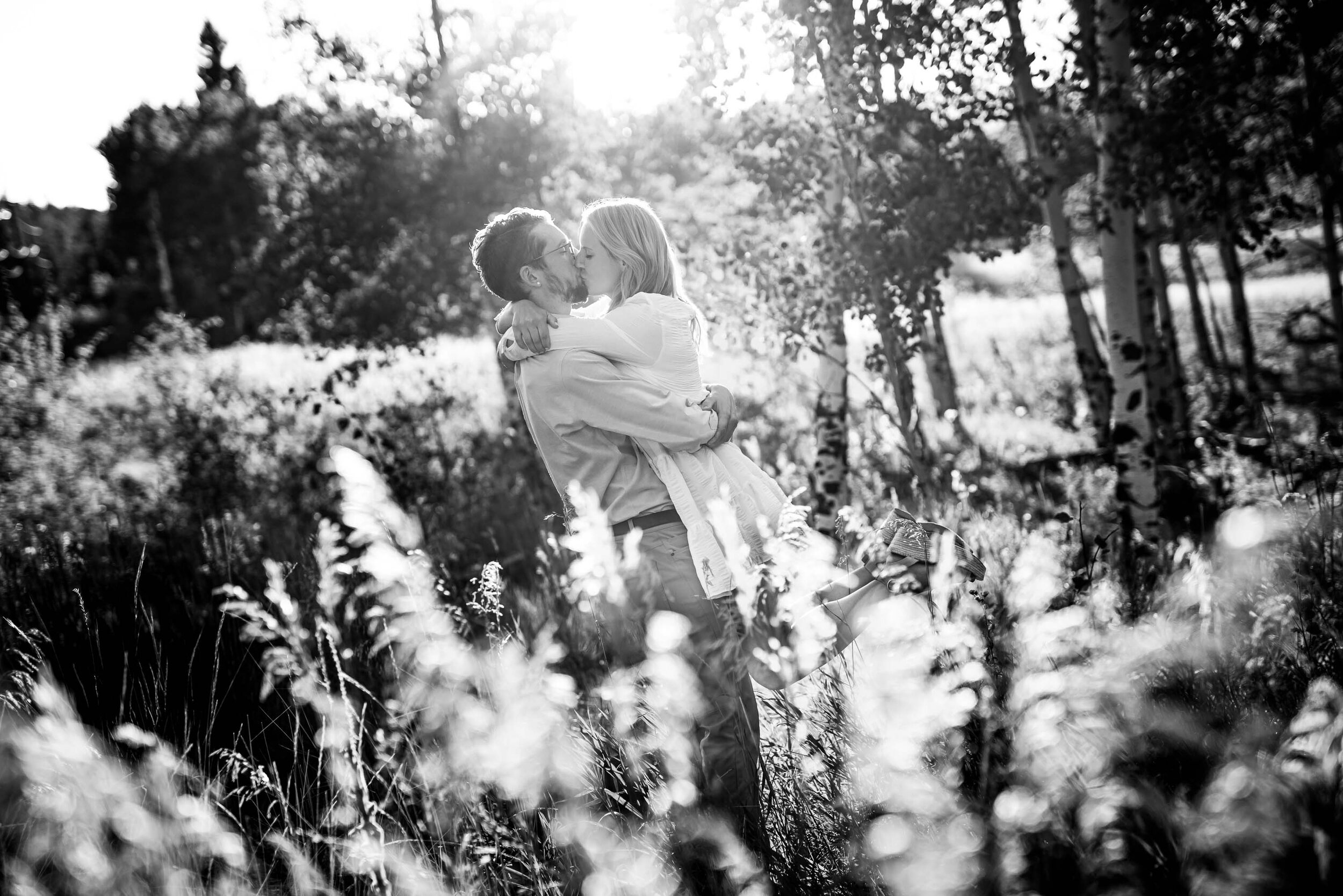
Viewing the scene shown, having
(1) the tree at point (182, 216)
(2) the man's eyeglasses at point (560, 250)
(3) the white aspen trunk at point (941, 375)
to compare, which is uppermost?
(1) the tree at point (182, 216)

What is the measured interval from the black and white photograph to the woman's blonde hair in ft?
0.06

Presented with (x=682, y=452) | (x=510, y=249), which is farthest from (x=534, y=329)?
(x=682, y=452)

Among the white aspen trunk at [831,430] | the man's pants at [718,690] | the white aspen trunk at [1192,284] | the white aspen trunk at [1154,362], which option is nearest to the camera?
the man's pants at [718,690]

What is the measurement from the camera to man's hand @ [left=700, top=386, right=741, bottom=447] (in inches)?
103

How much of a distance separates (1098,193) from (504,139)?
6.41 meters

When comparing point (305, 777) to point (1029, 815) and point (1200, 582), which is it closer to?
point (1029, 815)

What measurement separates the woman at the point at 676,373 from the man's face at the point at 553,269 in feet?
0.13

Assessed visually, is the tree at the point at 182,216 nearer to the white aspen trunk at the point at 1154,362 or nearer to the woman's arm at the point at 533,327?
the white aspen trunk at the point at 1154,362

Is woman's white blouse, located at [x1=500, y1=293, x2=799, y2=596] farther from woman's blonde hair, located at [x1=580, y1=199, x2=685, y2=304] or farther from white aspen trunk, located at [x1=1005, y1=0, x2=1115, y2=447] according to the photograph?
white aspen trunk, located at [x1=1005, y1=0, x2=1115, y2=447]

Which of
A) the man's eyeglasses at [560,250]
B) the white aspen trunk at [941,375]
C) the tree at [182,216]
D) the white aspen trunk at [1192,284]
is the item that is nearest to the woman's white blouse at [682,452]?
the man's eyeglasses at [560,250]

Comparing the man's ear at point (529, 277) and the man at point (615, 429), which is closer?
the man at point (615, 429)

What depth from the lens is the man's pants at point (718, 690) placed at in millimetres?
2006

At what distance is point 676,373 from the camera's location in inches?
104

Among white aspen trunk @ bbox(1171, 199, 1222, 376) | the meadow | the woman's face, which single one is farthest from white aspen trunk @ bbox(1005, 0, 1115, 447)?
the woman's face
